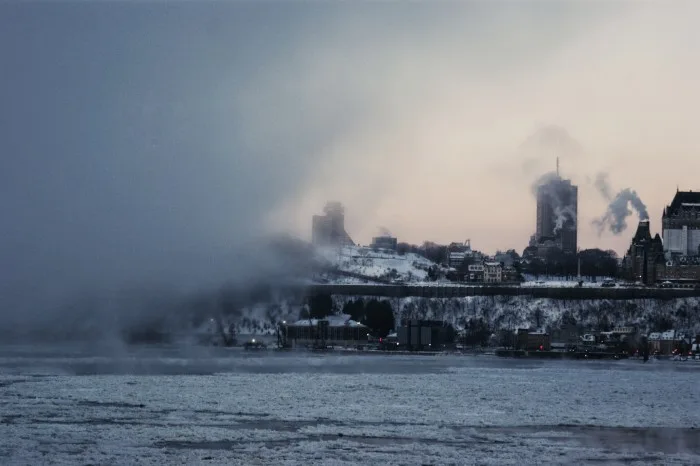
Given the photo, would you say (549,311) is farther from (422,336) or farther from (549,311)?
(422,336)

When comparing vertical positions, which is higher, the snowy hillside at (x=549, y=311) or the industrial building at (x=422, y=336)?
the snowy hillside at (x=549, y=311)

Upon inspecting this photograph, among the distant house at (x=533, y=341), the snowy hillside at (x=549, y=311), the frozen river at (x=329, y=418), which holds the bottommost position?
the frozen river at (x=329, y=418)

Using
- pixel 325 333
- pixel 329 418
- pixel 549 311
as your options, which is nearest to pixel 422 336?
pixel 325 333

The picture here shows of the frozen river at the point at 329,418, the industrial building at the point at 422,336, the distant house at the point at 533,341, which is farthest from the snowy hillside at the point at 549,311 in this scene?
the frozen river at the point at 329,418

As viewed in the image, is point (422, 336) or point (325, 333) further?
point (325, 333)

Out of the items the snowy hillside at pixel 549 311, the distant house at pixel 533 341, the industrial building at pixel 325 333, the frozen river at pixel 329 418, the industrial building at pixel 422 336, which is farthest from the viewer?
the snowy hillside at pixel 549 311

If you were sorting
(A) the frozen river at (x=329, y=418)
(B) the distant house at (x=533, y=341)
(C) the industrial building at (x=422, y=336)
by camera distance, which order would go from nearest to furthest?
(A) the frozen river at (x=329, y=418)
(C) the industrial building at (x=422, y=336)
(B) the distant house at (x=533, y=341)

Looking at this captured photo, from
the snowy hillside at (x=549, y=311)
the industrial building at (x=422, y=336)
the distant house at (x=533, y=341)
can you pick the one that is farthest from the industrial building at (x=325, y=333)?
the snowy hillside at (x=549, y=311)

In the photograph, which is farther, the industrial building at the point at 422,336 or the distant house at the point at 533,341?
the distant house at the point at 533,341

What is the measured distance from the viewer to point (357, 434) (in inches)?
1551

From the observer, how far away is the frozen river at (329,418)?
115 feet

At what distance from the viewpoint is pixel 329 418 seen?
4434cm

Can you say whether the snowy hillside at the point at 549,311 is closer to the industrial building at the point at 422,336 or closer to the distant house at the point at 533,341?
the distant house at the point at 533,341

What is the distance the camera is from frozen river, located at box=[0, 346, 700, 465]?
35.1 metres
